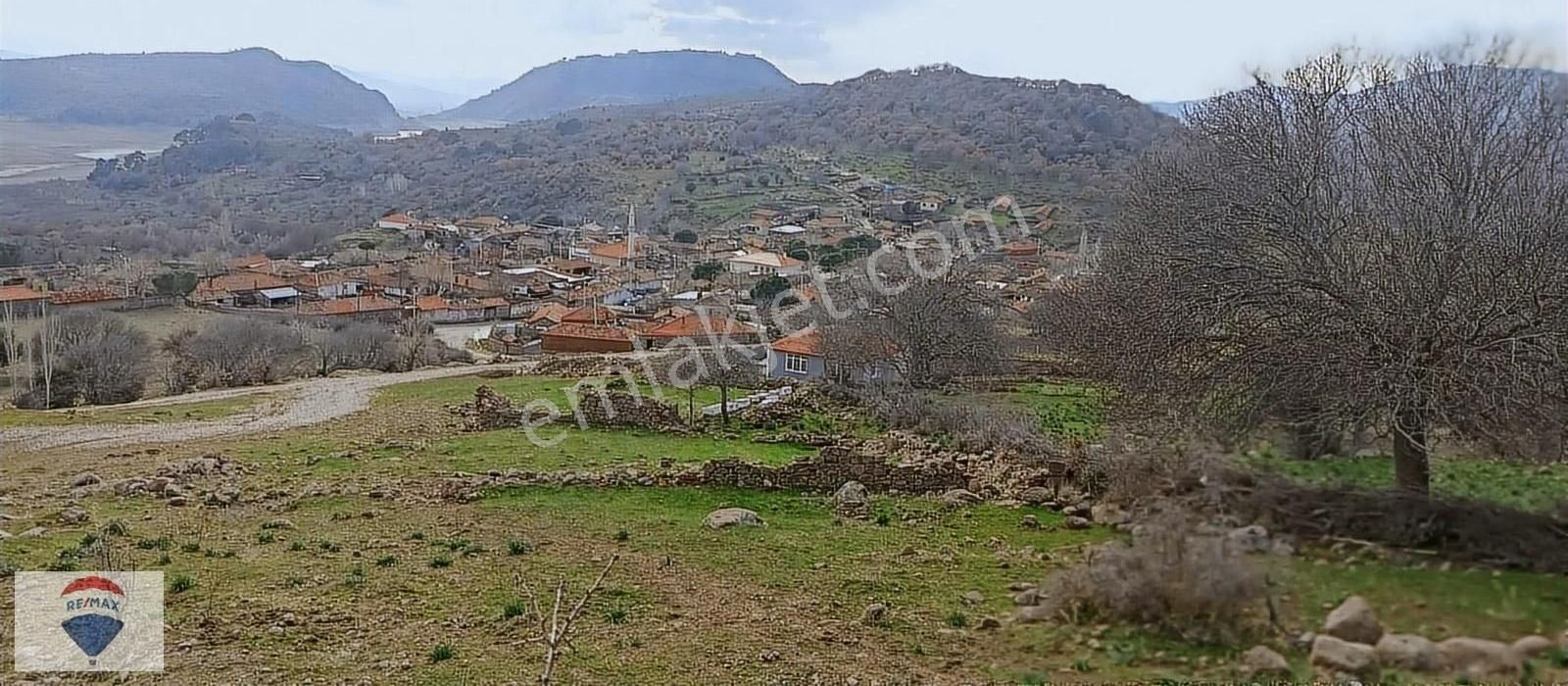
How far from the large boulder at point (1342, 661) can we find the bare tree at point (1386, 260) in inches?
68.5

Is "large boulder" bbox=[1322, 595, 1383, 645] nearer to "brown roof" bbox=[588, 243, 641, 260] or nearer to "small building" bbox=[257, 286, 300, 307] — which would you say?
"small building" bbox=[257, 286, 300, 307]

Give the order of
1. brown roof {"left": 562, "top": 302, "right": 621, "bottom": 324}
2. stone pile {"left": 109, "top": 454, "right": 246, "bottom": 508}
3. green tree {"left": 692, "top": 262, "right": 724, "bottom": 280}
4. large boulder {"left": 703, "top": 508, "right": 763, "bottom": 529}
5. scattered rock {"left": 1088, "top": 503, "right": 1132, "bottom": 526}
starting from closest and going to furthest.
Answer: scattered rock {"left": 1088, "top": 503, "right": 1132, "bottom": 526}, large boulder {"left": 703, "top": 508, "right": 763, "bottom": 529}, stone pile {"left": 109, "top": 454, "right": 246, "bottom": 508}, brown roof {"left": 562, "top": 302, "right": 621, "bottom": 324}, green tree {"left": 692, "top": 262, "right": 724, "bottom": 280}

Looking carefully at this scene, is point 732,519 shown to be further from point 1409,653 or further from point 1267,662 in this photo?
point 1409,653

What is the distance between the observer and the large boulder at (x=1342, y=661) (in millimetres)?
3924

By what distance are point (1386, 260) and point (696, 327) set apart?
26.5 m

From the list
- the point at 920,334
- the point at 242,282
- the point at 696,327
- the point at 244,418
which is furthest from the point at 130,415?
the point at 242,282

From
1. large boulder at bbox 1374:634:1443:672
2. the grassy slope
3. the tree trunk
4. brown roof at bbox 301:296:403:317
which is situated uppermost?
the tree trunk

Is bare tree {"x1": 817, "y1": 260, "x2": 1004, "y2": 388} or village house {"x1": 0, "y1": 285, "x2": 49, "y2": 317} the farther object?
village house {"x1": 0, "y1": 285, "x2": 49, "y2": 317}

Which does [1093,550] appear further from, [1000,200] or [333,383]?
[1000,200]

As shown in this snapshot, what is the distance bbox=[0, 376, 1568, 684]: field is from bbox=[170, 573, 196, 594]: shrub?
0.07 feet

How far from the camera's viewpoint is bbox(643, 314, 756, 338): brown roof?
31777 mm

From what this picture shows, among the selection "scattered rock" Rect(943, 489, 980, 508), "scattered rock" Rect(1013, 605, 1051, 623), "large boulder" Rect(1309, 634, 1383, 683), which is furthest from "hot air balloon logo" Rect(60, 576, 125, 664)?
"scattered rock" Rect(943, 489, 980, 508)

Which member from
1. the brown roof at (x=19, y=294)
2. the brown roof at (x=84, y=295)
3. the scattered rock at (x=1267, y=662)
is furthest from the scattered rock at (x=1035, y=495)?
the brown roof at (x=19, y=294)

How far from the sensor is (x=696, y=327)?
32531mm
